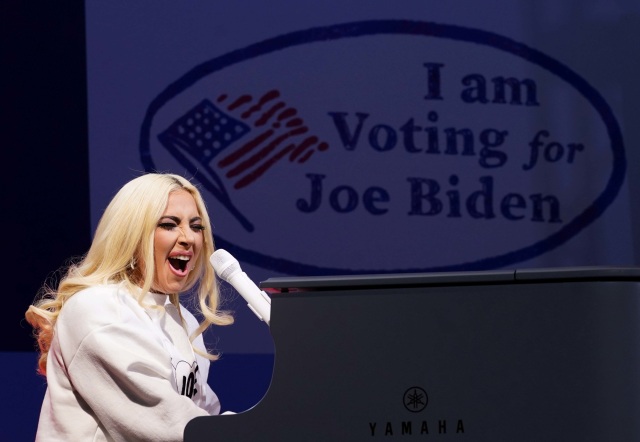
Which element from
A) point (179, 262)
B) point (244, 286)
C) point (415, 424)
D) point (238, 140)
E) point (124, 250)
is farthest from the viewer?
point (238, 140)

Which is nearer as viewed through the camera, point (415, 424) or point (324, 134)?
point (415, 424)

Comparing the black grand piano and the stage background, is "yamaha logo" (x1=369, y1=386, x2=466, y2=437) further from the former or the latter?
the stage background

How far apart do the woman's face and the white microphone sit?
33cm

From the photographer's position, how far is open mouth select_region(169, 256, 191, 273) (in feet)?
8.83

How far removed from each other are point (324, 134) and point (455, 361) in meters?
1.93

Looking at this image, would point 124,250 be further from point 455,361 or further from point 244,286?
point 455,361

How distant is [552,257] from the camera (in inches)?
150

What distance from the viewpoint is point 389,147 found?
12.3ft

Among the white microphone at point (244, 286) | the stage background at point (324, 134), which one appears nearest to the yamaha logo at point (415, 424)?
the white microphone at point (244, 286)

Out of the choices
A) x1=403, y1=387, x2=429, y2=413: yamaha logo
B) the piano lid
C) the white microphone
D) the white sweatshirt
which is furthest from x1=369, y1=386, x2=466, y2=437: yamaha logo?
the white sweatshirt

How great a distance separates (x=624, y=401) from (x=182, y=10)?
93.2 inches

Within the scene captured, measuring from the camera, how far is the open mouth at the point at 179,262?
8.83ft

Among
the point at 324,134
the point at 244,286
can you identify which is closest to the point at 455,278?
the point at 244,286

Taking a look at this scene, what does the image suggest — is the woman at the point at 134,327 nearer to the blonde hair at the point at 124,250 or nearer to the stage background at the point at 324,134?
the blonde hair at the point at 124,250
